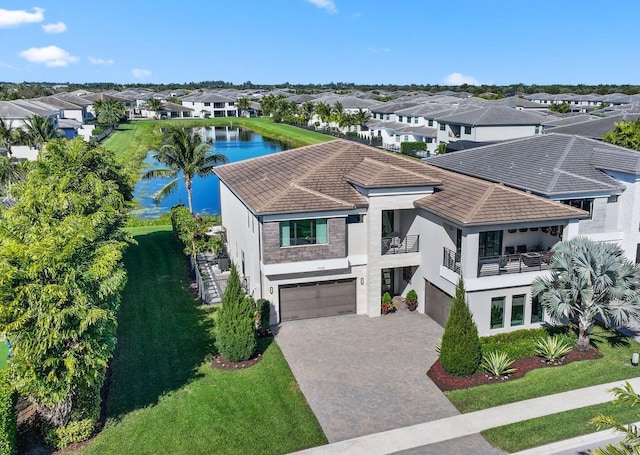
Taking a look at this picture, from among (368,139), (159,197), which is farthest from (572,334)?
(368,139)

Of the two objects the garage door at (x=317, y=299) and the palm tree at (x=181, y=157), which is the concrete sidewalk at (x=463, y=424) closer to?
the garage door at (x=317, y=299)

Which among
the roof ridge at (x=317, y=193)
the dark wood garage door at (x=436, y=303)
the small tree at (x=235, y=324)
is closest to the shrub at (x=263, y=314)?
the small tree at (x=235, y=324)

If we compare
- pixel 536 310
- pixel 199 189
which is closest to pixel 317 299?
pixel 536 310

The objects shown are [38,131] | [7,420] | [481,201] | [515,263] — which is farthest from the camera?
[38,131]

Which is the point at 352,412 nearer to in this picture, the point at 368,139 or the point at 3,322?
the point at 3,322

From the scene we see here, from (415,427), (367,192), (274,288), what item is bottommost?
(415,427)

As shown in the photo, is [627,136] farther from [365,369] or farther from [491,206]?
[365,369]

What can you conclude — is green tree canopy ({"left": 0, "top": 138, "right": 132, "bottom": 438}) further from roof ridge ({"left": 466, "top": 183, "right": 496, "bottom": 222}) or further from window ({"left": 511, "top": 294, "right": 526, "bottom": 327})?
window ({"left": 511, "top": 294, "right": 526, "bottom": 327})
